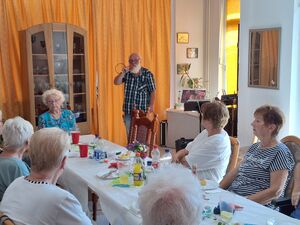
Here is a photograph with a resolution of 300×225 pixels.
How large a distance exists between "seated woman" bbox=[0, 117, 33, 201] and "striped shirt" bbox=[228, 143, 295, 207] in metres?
1.26

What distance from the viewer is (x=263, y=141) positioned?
7.96 ft

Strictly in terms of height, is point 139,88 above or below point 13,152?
above

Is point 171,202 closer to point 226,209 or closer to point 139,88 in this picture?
point 226,209

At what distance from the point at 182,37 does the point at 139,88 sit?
1793mm

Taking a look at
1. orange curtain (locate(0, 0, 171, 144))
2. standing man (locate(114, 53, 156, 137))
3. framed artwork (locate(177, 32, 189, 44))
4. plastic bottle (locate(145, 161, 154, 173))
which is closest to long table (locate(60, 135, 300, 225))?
plastic bottle (locate(145, 161, 154, 173))

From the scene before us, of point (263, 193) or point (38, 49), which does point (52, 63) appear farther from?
point (263, 193)

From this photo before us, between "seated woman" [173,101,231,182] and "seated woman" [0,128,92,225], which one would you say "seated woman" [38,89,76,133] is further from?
"seated woman" [0,128,92,225]

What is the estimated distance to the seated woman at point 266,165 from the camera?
7.49 feet

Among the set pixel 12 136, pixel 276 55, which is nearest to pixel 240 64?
pixel 276 55

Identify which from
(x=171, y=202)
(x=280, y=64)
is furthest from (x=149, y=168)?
(x=280, y=64)

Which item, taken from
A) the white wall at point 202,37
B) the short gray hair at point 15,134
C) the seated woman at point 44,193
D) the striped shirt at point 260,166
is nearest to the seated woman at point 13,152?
the short gray hair at point 15,134

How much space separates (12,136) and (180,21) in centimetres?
424

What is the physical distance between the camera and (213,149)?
2.58 metres

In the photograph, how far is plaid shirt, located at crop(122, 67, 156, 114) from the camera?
4695 mm
